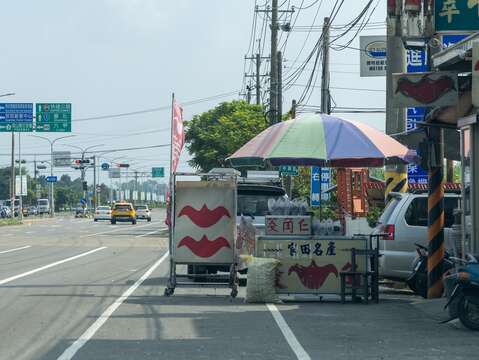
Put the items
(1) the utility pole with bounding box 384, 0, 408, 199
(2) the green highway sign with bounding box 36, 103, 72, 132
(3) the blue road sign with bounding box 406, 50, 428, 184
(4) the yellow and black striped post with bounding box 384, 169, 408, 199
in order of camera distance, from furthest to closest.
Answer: (2) the green highway sign with bounding box 36, 103, 72, 132
(3) the blue road sign with bounding box 406, 50, 428, 184
(4) the yellow and black striped post with bounding box 384, 169, 408, 199
(1) the utility pole with bounding box 384, 0, 408, 199

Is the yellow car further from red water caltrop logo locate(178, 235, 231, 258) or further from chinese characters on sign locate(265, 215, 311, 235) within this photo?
chinese characters on sign locate(265, 215, 311, 235)

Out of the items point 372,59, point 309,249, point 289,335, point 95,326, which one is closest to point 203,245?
point 309,249

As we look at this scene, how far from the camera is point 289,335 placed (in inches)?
425

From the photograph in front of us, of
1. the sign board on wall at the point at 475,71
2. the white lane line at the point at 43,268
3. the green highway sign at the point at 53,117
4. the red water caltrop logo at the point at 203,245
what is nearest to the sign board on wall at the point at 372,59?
the white lane line at the point at 43,268

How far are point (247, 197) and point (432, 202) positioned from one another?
14.9ft

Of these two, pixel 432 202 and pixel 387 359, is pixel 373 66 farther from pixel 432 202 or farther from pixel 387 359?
pixel 387 359

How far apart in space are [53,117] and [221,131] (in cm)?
1034

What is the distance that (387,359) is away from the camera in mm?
9203

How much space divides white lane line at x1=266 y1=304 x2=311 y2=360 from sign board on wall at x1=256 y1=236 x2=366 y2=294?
2.42 feet

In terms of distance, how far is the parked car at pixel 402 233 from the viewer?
1548 centimetres

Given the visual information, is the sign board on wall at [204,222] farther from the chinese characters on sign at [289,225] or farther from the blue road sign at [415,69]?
the blue road sign at [415,69]

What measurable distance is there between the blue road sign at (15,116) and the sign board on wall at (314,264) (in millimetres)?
40052

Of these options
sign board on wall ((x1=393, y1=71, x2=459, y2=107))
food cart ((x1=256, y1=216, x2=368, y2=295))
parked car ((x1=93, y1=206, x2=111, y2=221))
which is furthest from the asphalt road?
parked car ((x1=93, y1=206, x2=111, y2=221))

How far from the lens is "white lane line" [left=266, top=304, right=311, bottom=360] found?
947cm
